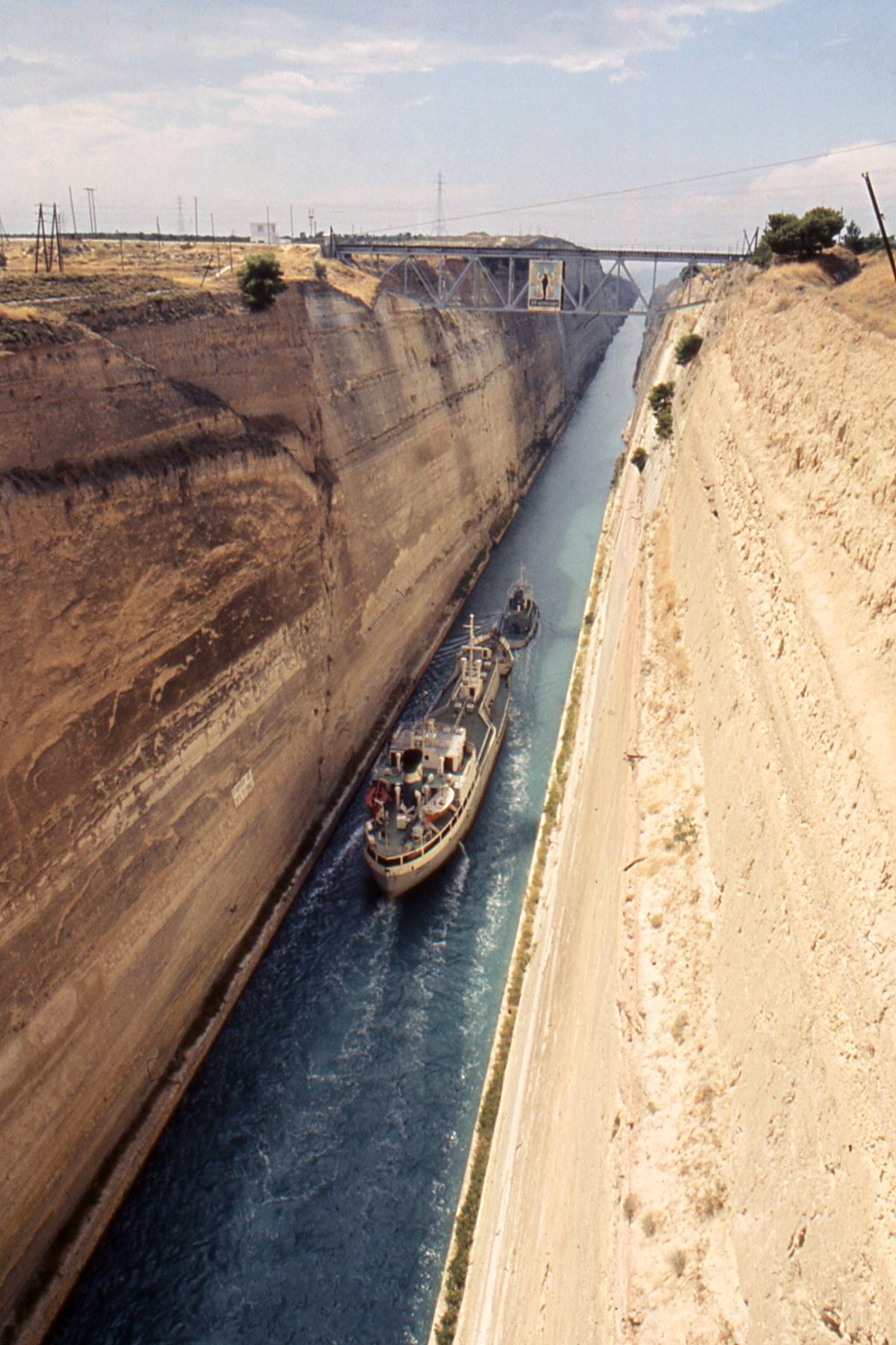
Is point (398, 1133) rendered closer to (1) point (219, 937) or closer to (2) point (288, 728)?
(1) point (219, 937)

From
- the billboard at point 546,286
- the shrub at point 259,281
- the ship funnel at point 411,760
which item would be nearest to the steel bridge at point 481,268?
the billboard at point 546,286

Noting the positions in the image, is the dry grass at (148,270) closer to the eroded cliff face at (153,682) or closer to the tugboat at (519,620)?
the eroded cliff face at (153,682)

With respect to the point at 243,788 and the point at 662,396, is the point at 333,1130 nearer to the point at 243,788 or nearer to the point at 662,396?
the point at 243,788

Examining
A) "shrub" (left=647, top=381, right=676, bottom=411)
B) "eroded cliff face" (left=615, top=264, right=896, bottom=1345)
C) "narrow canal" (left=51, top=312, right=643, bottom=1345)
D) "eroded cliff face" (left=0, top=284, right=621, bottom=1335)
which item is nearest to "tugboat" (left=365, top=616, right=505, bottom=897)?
"narrow canal" (left=51, top=312, right=643, bottom=1345)

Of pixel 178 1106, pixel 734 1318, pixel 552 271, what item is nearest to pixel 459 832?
pixel 178 1106

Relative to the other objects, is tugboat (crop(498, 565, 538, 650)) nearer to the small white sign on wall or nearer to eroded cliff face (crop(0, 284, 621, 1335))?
eroded cliff face (crop(0, 284, 621, 1335))
